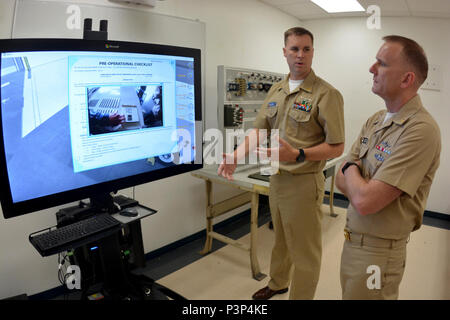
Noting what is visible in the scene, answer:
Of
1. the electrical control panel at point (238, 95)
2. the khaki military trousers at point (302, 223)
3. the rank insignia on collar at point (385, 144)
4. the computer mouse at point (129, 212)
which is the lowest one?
the khaki military trousers at point (302, 223)

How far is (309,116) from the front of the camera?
6.39ft

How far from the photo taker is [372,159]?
4.63 ft

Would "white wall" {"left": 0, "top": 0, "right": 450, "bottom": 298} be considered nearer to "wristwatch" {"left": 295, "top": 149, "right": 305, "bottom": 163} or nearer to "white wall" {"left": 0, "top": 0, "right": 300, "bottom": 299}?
"white wall" {"left": 0, "top": 0, "right": 300, "bottom": 299}

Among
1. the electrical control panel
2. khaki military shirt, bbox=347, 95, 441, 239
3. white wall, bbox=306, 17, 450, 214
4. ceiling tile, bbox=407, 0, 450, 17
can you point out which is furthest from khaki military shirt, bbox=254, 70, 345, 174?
white wall, bbox=306, 17, 450, 214

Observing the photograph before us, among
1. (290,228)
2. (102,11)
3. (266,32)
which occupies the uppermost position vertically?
(266,32)

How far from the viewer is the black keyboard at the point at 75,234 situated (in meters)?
1.25

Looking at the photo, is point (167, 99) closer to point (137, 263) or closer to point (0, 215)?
point (137, 263)

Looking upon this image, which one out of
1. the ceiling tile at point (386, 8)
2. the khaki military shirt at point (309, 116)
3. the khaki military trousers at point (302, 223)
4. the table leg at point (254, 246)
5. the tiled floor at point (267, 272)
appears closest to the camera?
the khaki military shirt at point (309, 116)

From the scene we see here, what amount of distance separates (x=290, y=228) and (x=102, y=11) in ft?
6.84

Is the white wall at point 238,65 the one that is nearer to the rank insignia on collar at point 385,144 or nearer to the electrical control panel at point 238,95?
the electrical control panel at point 238,95

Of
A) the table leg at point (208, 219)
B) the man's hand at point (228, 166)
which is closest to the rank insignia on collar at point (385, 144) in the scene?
the man's hand at point (228, 166)

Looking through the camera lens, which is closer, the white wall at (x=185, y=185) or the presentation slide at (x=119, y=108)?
the presentation slide at (x=119, y=108)
